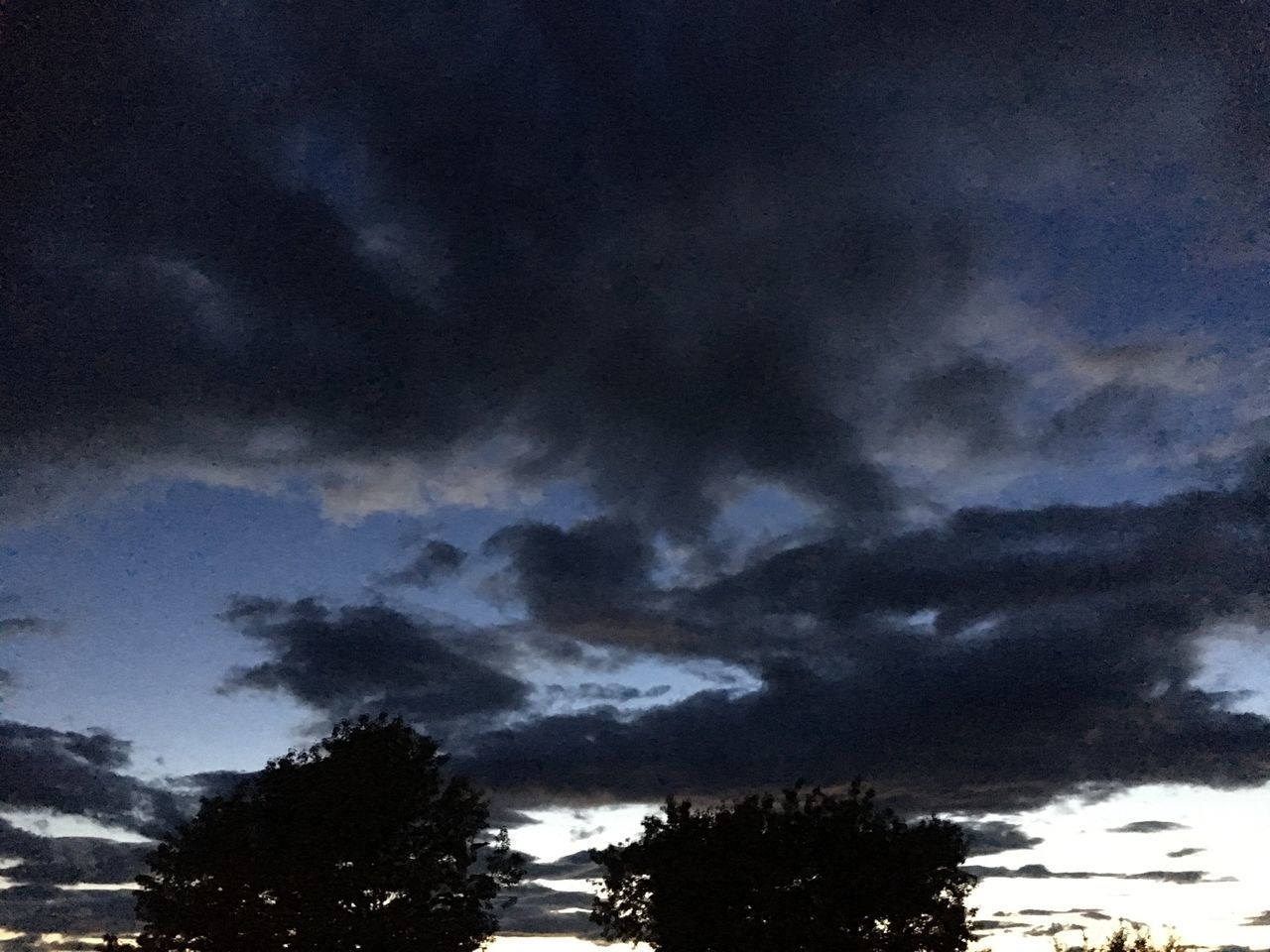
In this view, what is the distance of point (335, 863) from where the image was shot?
56.6 meters

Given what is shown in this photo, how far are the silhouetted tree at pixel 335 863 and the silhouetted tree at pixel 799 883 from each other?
10.1 m

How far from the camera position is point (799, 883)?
6050cm

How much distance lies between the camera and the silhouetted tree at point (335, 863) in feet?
179

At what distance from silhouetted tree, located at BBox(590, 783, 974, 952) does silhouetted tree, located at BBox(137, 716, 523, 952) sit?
10.1m

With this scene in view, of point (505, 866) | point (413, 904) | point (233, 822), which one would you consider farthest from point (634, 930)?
point (233, 822)

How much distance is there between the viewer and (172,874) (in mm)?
60500

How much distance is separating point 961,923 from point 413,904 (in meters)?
31.0

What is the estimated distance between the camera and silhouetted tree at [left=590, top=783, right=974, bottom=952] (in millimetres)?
58406

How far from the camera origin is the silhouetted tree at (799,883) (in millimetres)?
58406

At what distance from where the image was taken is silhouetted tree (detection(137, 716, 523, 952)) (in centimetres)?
5450

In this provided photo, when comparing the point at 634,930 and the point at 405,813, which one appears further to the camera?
the point at 634,930

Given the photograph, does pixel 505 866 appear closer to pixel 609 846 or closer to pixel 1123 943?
pixel 609 846

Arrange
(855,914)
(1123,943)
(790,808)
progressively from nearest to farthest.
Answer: (1123,943)
(855,914)
(790,808)

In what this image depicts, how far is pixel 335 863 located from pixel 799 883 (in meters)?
26.3
